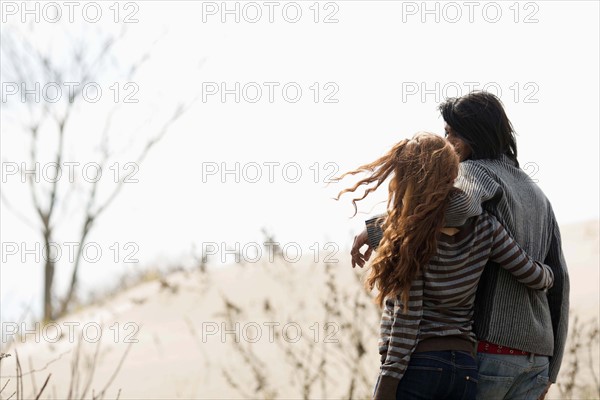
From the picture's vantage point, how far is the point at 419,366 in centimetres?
300

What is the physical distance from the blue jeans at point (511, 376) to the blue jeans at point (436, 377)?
125 mm

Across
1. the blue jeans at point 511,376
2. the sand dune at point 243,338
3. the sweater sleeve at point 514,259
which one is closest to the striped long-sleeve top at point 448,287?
the sweater sleeve at point 514,259

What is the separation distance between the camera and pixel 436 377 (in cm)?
299

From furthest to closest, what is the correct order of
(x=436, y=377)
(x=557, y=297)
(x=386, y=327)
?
(x=557, y=297) → (x=386, y=327) → (x=436, y=377)

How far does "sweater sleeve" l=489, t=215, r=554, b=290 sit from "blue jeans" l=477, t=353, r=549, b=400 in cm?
26

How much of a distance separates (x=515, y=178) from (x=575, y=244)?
21.1ft

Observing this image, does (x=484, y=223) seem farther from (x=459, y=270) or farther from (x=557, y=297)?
(x=557, y=297)

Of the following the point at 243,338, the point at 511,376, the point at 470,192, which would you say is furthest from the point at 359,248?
the point at 243,338

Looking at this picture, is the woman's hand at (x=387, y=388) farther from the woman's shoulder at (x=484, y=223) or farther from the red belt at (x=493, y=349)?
the woman's shoulder at (x=484, y=223)

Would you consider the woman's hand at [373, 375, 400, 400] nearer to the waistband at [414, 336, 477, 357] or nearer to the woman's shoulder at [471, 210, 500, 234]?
the waistband at [414, 336, 477, 357]

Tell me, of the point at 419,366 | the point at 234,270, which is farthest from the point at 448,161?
the point at 234,270

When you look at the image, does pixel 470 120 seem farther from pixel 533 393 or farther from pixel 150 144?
pixel 150 144

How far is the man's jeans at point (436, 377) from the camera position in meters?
2.99

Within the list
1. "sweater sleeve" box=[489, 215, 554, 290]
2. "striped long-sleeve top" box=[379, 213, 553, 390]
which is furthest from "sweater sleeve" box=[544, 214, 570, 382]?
"striped long-sleeve top" box=[379, 213, 553, 390]
